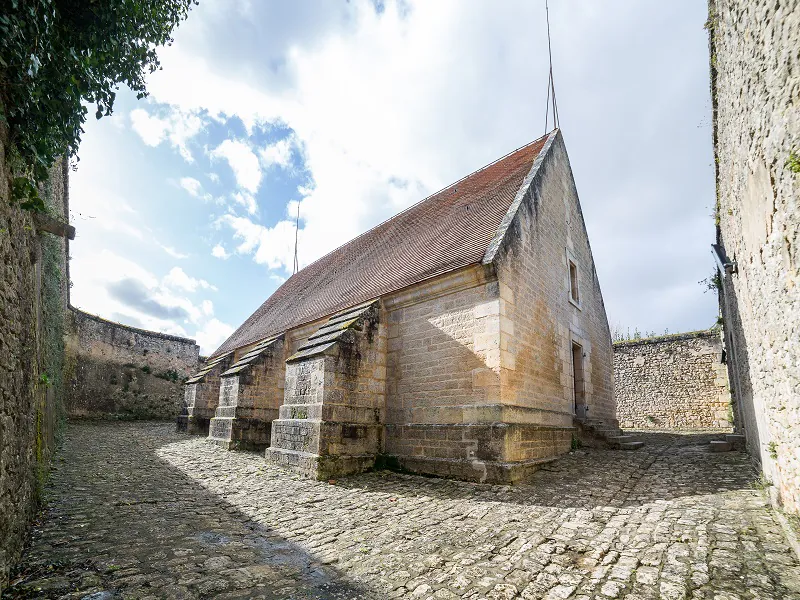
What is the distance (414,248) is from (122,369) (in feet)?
50.7

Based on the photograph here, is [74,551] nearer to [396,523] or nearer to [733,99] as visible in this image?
[396,523]

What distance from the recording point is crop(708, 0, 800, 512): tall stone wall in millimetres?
3299

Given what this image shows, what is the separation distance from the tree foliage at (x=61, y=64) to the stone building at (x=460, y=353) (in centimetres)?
528

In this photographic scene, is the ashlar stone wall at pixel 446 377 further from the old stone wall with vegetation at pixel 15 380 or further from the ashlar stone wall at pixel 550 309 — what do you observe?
the old stone wall with vegetation at pixel 15 380

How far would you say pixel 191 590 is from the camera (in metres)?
3.40

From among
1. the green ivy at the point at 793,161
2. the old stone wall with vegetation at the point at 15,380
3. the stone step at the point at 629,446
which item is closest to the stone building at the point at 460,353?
the stone step at the point at 629,446

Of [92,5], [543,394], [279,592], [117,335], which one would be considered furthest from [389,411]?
[117,335]

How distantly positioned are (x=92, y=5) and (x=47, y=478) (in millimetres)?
6316

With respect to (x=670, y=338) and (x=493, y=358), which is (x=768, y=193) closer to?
(x=493, y=358)

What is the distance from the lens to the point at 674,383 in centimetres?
1581

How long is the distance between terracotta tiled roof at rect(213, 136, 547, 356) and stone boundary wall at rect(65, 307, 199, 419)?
632 centimetres

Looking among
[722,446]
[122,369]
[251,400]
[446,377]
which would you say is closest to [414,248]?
[446,377]

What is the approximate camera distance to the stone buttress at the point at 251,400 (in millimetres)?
11688

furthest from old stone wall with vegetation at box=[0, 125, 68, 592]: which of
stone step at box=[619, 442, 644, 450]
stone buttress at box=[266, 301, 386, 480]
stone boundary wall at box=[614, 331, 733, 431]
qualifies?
stone boundary wall at box=[614, 331, 733, 431]
